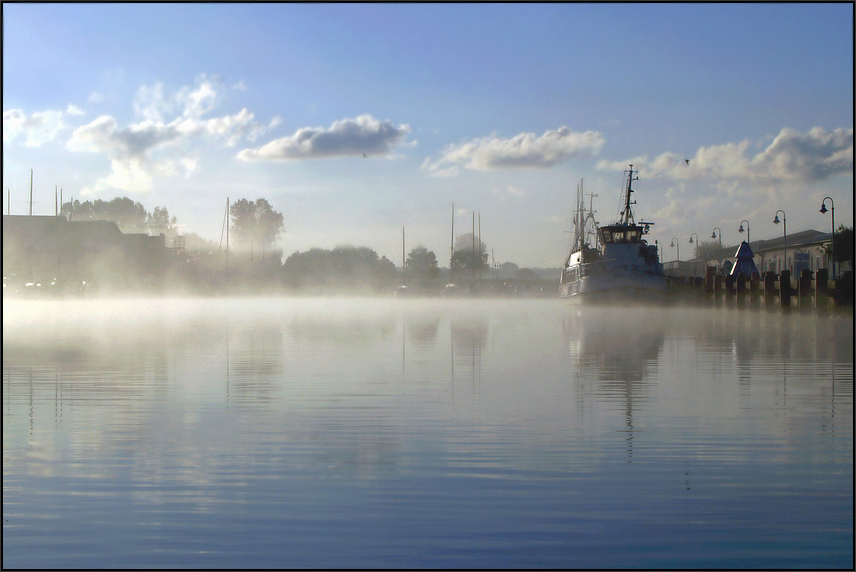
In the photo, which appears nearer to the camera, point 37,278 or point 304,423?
point 304,423

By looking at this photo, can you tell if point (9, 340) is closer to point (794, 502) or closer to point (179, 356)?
point (179, 356)

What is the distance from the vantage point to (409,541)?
4691 millimetres

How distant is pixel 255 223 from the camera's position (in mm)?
140000

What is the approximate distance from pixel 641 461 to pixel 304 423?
3.17m

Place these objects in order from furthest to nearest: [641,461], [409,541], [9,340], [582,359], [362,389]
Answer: [9,340] → [582,359] → [362,389] → [641,461] → [409,541]

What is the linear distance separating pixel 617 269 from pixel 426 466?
1724 inches

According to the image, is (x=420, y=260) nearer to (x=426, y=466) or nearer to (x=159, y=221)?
(x=159, y=221)

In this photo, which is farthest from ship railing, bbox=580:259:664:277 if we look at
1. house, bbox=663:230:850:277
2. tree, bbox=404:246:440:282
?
tree, bbox=404:246:440:282

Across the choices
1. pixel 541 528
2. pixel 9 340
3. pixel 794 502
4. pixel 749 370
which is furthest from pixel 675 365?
pixel 9 340

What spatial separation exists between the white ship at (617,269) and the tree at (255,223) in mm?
86910

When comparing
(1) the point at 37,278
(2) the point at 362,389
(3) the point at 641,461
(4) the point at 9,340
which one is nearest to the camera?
(3) the point at 641,461

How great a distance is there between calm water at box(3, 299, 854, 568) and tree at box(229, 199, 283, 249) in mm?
126812

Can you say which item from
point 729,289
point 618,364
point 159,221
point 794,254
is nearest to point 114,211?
point 159,221

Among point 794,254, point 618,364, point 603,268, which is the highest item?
point 794,254
